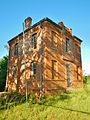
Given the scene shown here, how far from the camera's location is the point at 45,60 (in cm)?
1838

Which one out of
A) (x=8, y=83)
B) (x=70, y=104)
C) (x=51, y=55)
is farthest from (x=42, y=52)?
(x=8, y=83)

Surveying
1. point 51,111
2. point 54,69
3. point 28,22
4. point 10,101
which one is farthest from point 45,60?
point 28,22

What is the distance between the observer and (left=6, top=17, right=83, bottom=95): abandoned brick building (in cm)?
1855

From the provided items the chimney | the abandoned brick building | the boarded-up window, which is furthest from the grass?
the chimney

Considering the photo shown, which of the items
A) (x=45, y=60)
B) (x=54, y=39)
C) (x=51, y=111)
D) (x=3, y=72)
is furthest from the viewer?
(x=3, y=72)

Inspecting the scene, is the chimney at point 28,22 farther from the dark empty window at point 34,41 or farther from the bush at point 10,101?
the bush at point 10,101

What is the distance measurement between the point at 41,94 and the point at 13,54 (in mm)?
9481

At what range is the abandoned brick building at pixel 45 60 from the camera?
60.8ft

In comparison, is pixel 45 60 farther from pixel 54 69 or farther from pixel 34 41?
pixel 34 41

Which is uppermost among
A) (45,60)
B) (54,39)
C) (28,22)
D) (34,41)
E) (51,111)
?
(28,22)

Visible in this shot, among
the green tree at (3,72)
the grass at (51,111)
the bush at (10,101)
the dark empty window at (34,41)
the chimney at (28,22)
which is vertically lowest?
the grass at (51,111)

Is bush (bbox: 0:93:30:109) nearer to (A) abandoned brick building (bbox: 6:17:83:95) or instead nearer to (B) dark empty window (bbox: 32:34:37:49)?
(A) abandoned brick building (bbox: 6:17:83:95)

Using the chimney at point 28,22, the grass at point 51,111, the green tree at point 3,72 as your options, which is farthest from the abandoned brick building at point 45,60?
the grass at point 51,111

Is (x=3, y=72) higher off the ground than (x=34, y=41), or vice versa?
(x=34, y=41)
